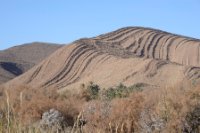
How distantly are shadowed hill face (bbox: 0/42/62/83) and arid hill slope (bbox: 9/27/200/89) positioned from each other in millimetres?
19305

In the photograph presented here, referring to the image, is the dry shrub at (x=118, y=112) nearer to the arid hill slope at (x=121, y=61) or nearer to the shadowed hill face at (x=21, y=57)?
the arid hill slope at (x=121, y=61)

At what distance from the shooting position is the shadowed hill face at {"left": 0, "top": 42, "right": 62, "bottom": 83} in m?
133

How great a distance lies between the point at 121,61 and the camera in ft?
332

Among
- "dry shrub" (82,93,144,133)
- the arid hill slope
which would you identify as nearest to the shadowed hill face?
the arid hill slope

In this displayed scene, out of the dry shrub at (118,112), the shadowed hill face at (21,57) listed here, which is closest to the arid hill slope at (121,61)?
the shadowed hill face at (21,57)

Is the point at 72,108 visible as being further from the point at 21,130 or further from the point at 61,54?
the point at 61,54

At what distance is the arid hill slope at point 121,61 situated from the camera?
92500 millimetres

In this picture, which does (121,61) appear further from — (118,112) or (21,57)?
(118,112)

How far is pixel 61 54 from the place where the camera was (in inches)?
4304

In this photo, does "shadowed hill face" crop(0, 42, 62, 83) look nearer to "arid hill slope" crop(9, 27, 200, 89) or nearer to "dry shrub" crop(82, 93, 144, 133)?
"arid hill slope" crop(9, 27, 200, 89)

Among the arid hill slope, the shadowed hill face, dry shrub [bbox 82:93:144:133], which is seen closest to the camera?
dry shrub [bbox 82:93:144:133]

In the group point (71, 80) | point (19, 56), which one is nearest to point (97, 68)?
point (71, 80)

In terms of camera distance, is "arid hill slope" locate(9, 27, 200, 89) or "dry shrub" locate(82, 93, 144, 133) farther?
"arid hill slope" locate(9, 27, 200, 89)

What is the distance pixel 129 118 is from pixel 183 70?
201 feet
